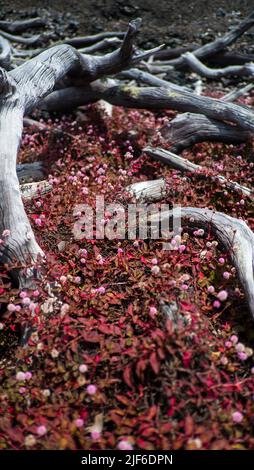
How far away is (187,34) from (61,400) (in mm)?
11671

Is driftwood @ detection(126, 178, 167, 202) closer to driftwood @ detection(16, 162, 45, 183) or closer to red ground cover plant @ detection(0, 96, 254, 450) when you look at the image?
red ground cover plant @ detection(0, 96, 254, 450)

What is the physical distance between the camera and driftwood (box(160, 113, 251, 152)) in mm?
6090

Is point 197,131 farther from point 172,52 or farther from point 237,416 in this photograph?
point 172,52

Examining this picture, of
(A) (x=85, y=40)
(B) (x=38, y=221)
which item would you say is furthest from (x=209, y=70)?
(B) (x=38, y=221)

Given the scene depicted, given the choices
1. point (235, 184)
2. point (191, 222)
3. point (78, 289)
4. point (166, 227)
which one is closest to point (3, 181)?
point (78, 289)

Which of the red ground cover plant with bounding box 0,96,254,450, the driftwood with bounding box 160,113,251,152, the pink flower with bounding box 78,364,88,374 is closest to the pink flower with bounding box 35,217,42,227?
the red ground cover plant with bounding box 0,96,254,450

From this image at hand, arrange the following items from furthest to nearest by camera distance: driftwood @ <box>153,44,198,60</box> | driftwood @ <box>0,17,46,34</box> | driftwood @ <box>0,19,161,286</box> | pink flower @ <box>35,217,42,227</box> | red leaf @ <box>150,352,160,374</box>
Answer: driftwood @ <box>0,17,46,34</box> < driftwood @ <box>153,44,198,60</box> < pink flower @ <box>35,217,42,227</box> < driftwood @ <box>0,19,161,286</box> < red leaf @ <box>150,352,160,374</box>

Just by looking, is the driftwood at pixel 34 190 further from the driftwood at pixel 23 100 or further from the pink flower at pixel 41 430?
the pink flower at pixel 41 430

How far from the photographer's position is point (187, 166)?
5.45 metres

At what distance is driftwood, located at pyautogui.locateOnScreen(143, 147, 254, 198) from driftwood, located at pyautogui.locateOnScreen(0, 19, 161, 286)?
1652mm

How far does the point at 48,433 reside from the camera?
8.41 feet

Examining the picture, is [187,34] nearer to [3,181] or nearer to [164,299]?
[3,181]

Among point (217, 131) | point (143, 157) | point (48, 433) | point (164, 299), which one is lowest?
point (48, 433)

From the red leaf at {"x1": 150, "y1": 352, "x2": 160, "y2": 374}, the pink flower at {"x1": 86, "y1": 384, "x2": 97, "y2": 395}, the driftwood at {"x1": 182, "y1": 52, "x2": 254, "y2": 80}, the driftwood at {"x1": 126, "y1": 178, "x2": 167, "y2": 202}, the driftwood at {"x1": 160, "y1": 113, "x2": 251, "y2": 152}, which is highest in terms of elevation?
the driftwood at {"x1": 182, "y1": 52, "x2": 254, "y2": 80}
